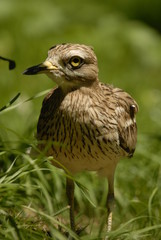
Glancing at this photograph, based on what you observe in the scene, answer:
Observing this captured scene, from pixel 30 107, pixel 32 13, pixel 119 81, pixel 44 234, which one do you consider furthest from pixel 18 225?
pixel 32 13

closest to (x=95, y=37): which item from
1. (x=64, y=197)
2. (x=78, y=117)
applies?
(x=64, y=197)

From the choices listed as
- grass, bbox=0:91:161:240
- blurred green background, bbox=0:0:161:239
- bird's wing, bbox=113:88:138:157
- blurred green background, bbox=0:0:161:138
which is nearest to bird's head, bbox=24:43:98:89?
grass, bbox=0:91:161:240

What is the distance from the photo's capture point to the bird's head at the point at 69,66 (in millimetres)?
4203

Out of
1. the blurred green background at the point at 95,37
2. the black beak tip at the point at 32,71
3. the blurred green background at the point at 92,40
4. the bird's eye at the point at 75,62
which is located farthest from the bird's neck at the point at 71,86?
the blurred green background at the point at 95,37

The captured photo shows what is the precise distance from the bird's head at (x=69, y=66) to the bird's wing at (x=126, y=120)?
306 millimetres

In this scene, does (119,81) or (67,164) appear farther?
(119,81)

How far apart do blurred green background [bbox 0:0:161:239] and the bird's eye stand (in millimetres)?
2212

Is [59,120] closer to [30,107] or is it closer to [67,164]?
[67,164]

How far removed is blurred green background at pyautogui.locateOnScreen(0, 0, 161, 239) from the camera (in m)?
7.66

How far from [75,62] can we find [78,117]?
31cm

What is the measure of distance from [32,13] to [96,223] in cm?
500

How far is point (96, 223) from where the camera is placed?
4.96m

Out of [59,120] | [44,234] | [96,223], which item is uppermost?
[59,120]

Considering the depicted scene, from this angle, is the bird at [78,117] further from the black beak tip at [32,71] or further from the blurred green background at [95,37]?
the blurred green background at [95,37]
